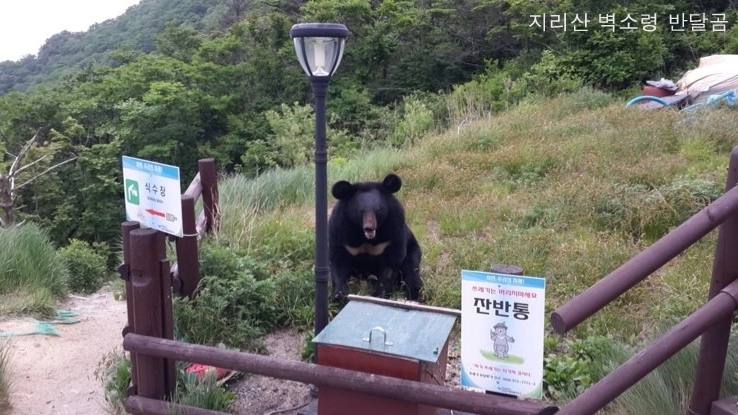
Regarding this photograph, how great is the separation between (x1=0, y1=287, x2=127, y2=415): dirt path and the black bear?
5.40 ft

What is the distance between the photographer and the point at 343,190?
Result: 464 cm

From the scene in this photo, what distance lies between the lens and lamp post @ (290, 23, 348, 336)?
3.21m

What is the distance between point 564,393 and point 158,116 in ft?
66.4

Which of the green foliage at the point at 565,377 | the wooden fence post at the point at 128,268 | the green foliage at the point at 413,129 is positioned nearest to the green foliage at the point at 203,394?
the wooden fence post at the point at 128,268

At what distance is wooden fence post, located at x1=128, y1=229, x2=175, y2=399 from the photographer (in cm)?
330

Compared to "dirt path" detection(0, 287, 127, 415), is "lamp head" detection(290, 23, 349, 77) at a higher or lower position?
higher

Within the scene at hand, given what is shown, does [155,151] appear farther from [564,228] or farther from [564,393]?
[564,393]

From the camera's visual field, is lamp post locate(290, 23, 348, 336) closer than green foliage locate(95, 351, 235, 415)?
Yes

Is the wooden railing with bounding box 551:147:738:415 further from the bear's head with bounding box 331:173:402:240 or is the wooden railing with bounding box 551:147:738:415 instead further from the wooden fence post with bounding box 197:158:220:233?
the wooden fence post with bounding box 197:158:220:233

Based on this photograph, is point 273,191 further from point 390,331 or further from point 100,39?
point 100,39

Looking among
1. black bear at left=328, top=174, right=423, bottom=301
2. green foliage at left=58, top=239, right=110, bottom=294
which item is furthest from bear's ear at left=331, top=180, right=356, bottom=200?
green foliage at left=58, top=239, right=110, bottom=294

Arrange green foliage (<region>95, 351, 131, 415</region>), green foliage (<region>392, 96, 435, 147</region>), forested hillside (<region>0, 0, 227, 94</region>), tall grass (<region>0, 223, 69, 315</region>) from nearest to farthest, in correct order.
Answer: green foliage (<region>95, 351, 131, 415</region>)
tall grass (<region>0, 223, 69, 315</region>)
green foliage (<region>392, 96, 435, 147</region>)
forested hillside (<region>0, 0, 227, 94</region>)

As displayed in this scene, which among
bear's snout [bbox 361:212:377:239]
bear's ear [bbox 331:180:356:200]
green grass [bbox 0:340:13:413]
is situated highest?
bear's ear [bbox 331:180:356:200]

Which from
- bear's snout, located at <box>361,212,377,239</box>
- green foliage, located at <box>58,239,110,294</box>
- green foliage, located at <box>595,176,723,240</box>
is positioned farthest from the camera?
green foliage, located at <box>58,239,110,294</box>
